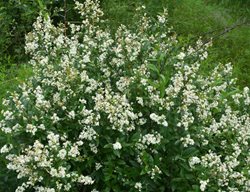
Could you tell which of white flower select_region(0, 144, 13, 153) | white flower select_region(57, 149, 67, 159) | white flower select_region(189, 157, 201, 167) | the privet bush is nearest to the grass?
the privet bush

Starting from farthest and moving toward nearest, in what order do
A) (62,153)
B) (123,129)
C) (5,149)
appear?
1. (123,129)
2. (5,149)
3. (62,153)

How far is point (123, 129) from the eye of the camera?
11.2ft

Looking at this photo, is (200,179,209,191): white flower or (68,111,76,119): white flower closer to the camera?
(200,179,209,191): white flower

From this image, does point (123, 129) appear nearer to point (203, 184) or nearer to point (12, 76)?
point (203, 184)

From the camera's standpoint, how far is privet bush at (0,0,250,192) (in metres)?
3.29

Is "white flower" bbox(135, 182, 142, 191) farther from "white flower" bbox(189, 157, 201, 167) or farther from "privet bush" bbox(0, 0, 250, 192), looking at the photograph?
"white flower" bbox(189, 157, 201, 167)

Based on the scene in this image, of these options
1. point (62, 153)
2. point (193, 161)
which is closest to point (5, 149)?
point (62, 153)

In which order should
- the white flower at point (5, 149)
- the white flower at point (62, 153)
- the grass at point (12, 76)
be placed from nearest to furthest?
the white flower at point (62, 153) → the white flower at point (5, 149) → the grass at point (12, 76)

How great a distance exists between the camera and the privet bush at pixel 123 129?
3293 mm

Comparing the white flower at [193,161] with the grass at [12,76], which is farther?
the grass at [12,76]

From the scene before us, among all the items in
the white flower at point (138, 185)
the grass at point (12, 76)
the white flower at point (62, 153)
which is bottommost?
the white flower at point (62, 153)

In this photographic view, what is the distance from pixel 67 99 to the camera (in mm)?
3602

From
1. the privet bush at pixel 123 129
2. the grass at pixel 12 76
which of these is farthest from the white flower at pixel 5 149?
the grass at pixel 12 76

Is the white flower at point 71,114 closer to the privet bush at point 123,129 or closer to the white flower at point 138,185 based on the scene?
the privet bush at point 123,129
